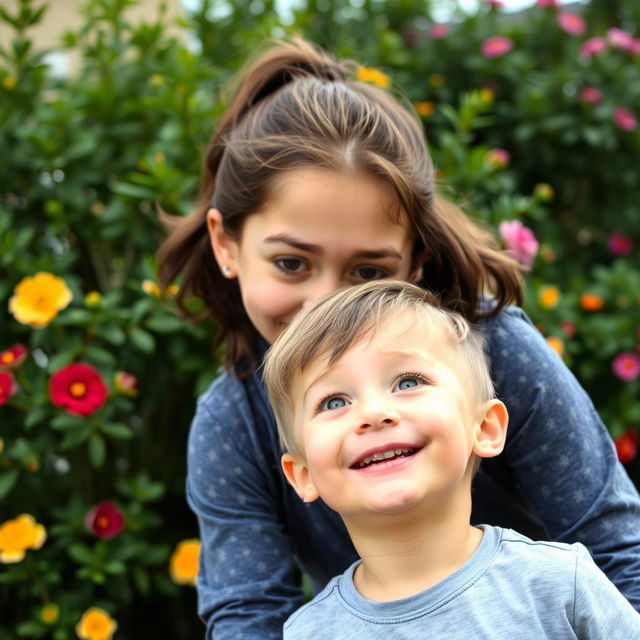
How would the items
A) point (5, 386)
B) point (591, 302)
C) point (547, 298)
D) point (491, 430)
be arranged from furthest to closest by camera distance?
1. point (591, 302)
2. point (547, 298)
3. point (5, 386)
4. point (491, 430)

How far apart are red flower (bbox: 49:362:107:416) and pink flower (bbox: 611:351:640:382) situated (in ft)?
5.48

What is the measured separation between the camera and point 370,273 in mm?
1596

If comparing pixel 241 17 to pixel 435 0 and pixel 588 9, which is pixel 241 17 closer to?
pixel 435 0

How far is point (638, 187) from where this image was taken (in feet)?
12.7

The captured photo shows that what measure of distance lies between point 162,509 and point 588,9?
9.59 feet

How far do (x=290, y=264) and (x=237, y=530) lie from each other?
0.50 meters

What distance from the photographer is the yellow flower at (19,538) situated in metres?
2.53

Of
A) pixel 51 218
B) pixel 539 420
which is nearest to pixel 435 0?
pixel 51 218

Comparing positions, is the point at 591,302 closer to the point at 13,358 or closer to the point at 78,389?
the point at 78,389

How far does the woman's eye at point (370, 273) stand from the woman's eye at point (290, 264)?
3.5 inches

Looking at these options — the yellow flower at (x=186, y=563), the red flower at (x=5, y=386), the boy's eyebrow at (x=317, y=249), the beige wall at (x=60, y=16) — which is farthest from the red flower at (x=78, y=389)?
the beige wall at (x=60, y=16)

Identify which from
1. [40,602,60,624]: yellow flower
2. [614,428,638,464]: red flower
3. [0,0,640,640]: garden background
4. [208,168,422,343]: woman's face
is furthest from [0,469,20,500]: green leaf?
[614,428,638,464]: red flower

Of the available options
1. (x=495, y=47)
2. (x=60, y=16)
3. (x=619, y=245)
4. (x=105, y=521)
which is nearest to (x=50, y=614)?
(x=105, y=521)

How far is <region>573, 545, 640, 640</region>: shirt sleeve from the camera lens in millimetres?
1191
